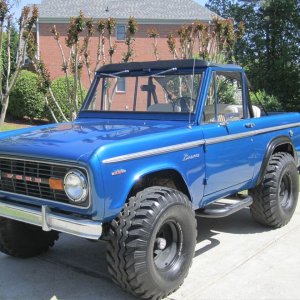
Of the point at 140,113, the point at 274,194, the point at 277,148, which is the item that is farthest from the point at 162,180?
the point at 277,148

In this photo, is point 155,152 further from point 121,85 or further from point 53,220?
point 121,85

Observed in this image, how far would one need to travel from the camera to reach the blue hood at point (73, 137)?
351 cm

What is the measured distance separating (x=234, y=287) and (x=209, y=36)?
890 cm

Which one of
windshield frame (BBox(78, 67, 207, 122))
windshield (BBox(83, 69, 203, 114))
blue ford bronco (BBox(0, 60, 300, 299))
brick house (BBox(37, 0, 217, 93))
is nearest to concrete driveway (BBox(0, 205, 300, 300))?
blue ford bronco (BBox(0, 60, 300, 299))

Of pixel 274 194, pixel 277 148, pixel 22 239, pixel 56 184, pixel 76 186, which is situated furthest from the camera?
pixel 277 148

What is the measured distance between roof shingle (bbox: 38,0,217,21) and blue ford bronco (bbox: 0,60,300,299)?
24381mm

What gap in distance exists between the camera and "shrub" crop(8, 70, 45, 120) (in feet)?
61.0

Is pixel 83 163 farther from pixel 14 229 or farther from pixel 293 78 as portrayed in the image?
pixel 293 78

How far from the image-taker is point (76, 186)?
342 centimetres

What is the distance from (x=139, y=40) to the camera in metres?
28.8

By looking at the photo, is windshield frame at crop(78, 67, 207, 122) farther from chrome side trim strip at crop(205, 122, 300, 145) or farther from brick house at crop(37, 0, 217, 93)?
brick house at crop(37, 0, 217, 93)

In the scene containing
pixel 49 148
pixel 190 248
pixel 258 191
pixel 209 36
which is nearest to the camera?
pixel 49 148

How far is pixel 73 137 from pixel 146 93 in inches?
50.4

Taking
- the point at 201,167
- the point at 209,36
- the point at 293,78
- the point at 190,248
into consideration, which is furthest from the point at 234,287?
the point at 293,78
